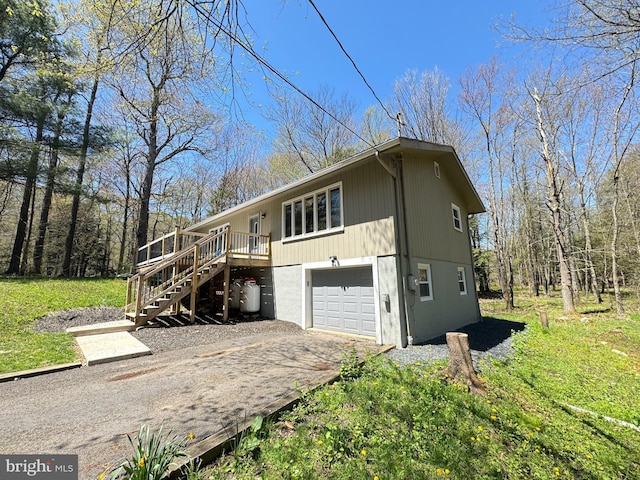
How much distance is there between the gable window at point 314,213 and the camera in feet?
26.7

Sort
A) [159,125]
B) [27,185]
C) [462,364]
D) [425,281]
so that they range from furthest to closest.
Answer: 1. [159,125]
2. [27,185]
3. [425,281]
4. [462,364]

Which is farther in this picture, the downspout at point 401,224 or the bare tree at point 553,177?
the bare tree at point 553,177

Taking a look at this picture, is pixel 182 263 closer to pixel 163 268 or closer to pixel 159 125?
pixel 163 268

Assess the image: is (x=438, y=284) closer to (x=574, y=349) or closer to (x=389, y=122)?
(x=574, y=349)

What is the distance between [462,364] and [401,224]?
3.57 m

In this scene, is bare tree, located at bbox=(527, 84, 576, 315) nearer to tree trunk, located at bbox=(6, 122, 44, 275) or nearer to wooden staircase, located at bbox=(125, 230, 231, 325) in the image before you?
wooden staircase, located at bbox=(125, 230, 231, 325)

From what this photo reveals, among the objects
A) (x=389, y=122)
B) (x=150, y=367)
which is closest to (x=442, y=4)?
(x=150, y=367)

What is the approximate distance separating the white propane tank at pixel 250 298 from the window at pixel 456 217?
7.95 metres

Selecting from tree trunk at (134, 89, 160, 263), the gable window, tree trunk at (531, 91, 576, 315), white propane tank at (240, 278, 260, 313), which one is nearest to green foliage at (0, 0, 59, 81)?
tree trunk at (134, 89, 160, 263)

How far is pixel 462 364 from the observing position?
4215 millimetres

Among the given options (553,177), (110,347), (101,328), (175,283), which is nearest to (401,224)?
(175,283)

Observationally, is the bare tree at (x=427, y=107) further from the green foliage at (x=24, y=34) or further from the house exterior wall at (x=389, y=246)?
the green foliage at (x=24, y=34)

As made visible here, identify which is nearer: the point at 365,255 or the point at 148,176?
the point at 365,255

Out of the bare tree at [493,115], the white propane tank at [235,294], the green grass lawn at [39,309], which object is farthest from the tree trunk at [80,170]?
the bare tree at [493,115]
